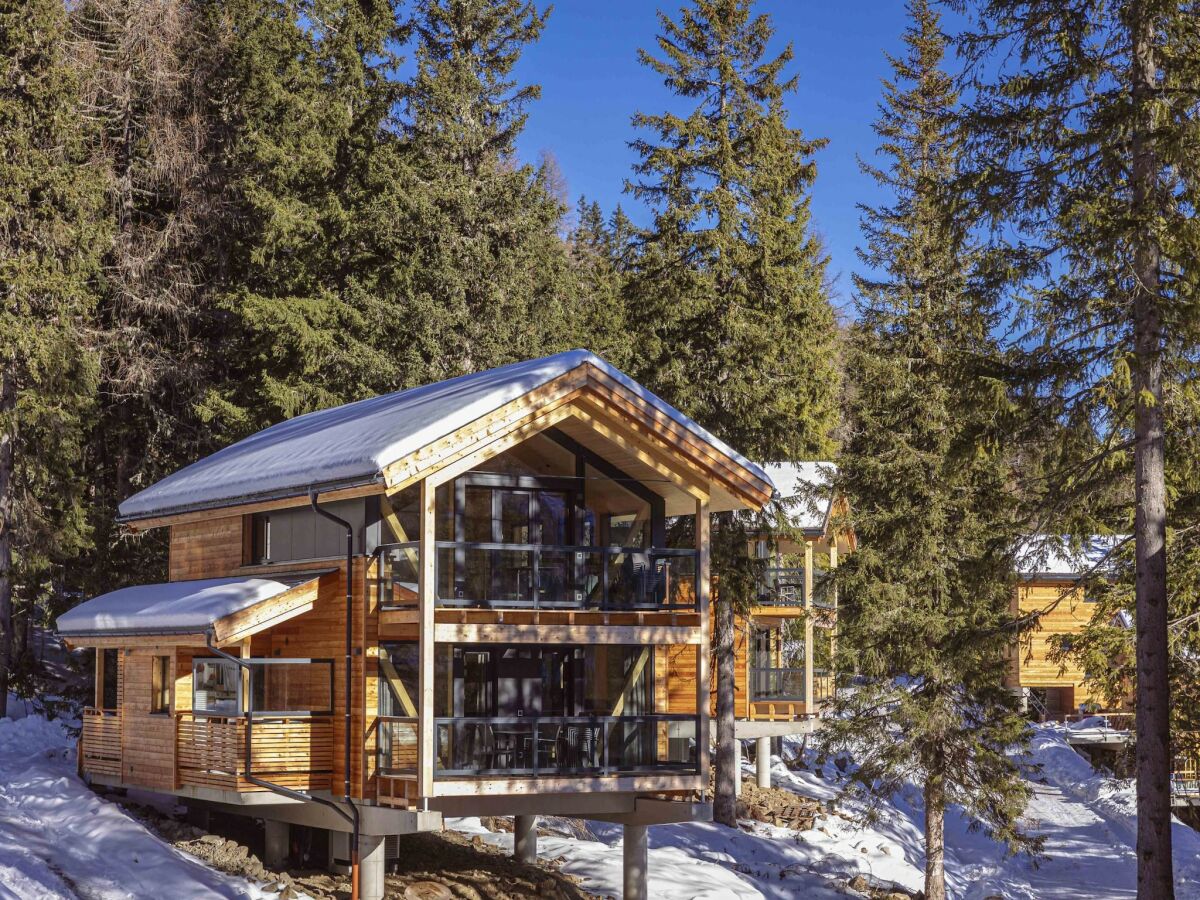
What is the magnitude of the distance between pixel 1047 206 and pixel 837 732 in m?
13.1

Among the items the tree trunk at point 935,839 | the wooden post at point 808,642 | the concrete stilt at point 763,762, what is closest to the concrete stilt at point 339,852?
the tree trunk at point 935,839

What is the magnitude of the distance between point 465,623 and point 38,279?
1432cm

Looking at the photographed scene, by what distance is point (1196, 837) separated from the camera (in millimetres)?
34375

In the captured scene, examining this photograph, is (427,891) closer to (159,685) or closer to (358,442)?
(159,685)

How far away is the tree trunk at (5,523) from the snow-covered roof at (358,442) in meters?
4.29

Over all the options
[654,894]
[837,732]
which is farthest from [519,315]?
[654,894]

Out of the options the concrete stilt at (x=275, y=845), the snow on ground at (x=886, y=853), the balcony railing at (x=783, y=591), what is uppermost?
the balcony railing at (x=783, y=591)

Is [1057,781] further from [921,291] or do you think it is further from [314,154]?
[314,154]

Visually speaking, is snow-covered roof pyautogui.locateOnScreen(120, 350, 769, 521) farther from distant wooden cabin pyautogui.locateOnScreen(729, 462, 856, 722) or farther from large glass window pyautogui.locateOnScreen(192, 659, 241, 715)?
distant wooden cabin pyautogui.locateOnScreen(729, 462, 856, 722)

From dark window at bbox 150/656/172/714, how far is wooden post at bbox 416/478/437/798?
20.2 feet

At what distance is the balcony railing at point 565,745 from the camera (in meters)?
19.2

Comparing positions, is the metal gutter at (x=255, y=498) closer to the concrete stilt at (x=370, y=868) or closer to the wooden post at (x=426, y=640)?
the wooden post at (x=426, y=640)

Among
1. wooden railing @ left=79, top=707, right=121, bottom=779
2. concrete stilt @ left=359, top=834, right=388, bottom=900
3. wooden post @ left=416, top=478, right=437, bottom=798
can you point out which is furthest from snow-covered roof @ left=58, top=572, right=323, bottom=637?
concrete stilt @ left=359, top=834, right=388, bottom=900

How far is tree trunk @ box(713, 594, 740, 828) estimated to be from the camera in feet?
104
